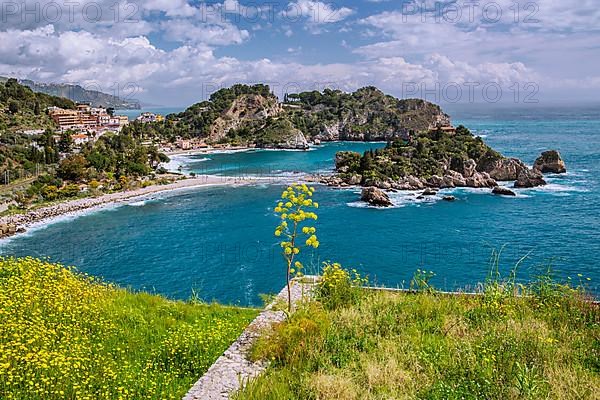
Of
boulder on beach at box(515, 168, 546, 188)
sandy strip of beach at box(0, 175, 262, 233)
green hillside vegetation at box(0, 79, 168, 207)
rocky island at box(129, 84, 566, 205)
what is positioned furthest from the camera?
rocky island at box(129, 84, 566, 205)

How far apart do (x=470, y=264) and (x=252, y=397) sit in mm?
23264

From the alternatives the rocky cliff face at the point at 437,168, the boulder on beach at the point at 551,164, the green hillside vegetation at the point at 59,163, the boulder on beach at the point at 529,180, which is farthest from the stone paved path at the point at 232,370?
the boulder on beach at the point at 551,164

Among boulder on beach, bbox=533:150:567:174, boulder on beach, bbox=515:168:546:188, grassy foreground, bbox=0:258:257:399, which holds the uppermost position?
grassy foreground, bbox=0:258:257:399

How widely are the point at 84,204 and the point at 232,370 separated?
41.4 metres

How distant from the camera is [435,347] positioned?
627cm

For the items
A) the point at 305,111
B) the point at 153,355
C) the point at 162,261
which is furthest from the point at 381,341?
the point at 305,111

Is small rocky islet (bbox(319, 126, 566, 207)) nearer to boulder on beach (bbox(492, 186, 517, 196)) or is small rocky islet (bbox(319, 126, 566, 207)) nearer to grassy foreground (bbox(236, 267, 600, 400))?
boulder on beach (bbox(492, 186, 517, 196))

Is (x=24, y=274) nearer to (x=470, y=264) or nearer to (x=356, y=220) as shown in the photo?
(x=470, y=264)

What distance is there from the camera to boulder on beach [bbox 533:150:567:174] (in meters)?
53.2

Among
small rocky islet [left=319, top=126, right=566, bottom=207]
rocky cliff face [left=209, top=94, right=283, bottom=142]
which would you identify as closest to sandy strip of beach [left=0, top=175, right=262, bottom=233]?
small rocky islet [left=319, top=126, right=566, bottom=207]

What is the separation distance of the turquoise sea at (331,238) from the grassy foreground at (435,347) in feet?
46.6

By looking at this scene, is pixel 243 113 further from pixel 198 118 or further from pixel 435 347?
pixel 435 347

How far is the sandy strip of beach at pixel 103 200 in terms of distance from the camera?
37062 mm

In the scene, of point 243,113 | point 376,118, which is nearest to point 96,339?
point 243,113
